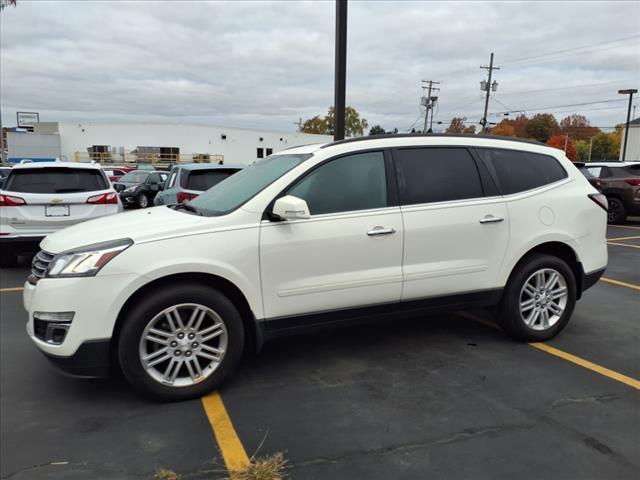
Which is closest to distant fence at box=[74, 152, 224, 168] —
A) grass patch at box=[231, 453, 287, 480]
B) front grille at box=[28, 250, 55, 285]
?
front grille at box=[28, 250, 55, 285]

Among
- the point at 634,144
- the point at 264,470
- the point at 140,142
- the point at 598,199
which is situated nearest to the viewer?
the point at 264,470

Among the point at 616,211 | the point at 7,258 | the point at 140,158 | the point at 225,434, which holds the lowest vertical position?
the point at 225,434

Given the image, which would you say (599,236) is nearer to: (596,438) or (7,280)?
(596,438)

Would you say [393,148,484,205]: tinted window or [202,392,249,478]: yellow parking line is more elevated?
[393,148,484,205]: tinted window

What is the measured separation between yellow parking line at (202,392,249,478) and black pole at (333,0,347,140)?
5.41 meters

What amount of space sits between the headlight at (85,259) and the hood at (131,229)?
71 millimetres

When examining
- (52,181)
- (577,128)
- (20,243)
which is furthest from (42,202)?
(577,128)

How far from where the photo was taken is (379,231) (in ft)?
12.5

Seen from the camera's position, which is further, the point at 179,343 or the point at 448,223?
the point at 448,223

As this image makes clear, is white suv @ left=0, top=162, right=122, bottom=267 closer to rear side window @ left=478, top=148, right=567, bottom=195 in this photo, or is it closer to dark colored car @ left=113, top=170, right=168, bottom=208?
rear side window @ left=478, top=148, right=567, bottom=195

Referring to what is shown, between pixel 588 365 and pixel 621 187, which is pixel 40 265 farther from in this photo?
pixel 621 187

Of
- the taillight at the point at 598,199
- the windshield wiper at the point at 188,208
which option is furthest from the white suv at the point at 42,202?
the taillight at the point at 598,199

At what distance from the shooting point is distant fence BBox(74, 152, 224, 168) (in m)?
54.4

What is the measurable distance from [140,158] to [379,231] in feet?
187
